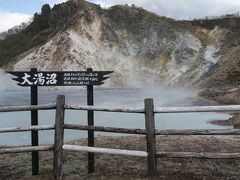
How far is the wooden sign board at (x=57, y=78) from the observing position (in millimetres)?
9688

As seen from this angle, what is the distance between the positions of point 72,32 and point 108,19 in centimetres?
901

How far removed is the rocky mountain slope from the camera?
234ft

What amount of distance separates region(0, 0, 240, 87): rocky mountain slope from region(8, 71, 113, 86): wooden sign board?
55233 mm

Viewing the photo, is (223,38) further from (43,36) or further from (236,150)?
(236,150)

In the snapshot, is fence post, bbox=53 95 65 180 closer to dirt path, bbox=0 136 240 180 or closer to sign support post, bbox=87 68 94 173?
dirt path, bbox=0 136 240 180

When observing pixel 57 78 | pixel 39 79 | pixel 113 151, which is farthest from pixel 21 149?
pixel 113 151

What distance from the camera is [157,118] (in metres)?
25.2

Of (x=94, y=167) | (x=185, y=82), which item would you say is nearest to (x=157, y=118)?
(x=94, y=167)

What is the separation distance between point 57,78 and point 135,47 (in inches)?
2726

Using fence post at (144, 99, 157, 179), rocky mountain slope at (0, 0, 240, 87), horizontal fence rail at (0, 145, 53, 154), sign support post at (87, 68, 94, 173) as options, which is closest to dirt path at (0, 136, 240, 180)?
A: sign support post at (87, 68, 94, 173)

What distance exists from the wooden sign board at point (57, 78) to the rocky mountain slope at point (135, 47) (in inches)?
2175

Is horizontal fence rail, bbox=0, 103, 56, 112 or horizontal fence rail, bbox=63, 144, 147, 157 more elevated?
horizontal fence rail, bbox=0, 103, 56, 112

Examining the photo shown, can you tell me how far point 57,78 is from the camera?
9.74 m

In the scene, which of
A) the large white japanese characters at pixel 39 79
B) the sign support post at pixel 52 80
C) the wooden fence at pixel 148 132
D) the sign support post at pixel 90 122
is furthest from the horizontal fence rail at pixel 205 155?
the large white japanese characters at pixel 39 79
